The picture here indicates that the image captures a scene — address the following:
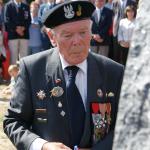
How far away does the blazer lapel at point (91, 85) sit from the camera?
2.50 m

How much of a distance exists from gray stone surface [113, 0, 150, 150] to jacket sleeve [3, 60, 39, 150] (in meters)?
1.71

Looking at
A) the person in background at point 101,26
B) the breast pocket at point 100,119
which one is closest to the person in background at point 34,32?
the person in background at point 101,26

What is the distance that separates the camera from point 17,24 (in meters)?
11.0

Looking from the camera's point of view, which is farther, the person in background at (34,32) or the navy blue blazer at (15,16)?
the person in background at (34,32)

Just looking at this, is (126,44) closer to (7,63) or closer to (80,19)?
(7,63)

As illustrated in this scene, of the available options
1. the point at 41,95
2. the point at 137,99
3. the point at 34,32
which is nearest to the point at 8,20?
the point at 34,32

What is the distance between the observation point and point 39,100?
100 inches

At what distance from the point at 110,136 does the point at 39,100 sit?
428 millimetres

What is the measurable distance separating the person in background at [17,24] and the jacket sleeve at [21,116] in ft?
27.7

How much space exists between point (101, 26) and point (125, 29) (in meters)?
0.53

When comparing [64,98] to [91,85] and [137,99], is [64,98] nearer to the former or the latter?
[91,85]

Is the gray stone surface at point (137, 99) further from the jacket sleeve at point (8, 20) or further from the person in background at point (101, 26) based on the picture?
the jacket sleeve at point (8, 20)

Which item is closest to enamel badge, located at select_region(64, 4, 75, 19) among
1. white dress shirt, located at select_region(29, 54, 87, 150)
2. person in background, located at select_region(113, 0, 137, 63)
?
white dress shirt, located at select_region(29, 54, 87, 150)

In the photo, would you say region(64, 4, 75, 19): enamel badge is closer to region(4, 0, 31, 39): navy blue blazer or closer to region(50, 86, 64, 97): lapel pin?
region(50, 86, 64, 97): lapel pin
